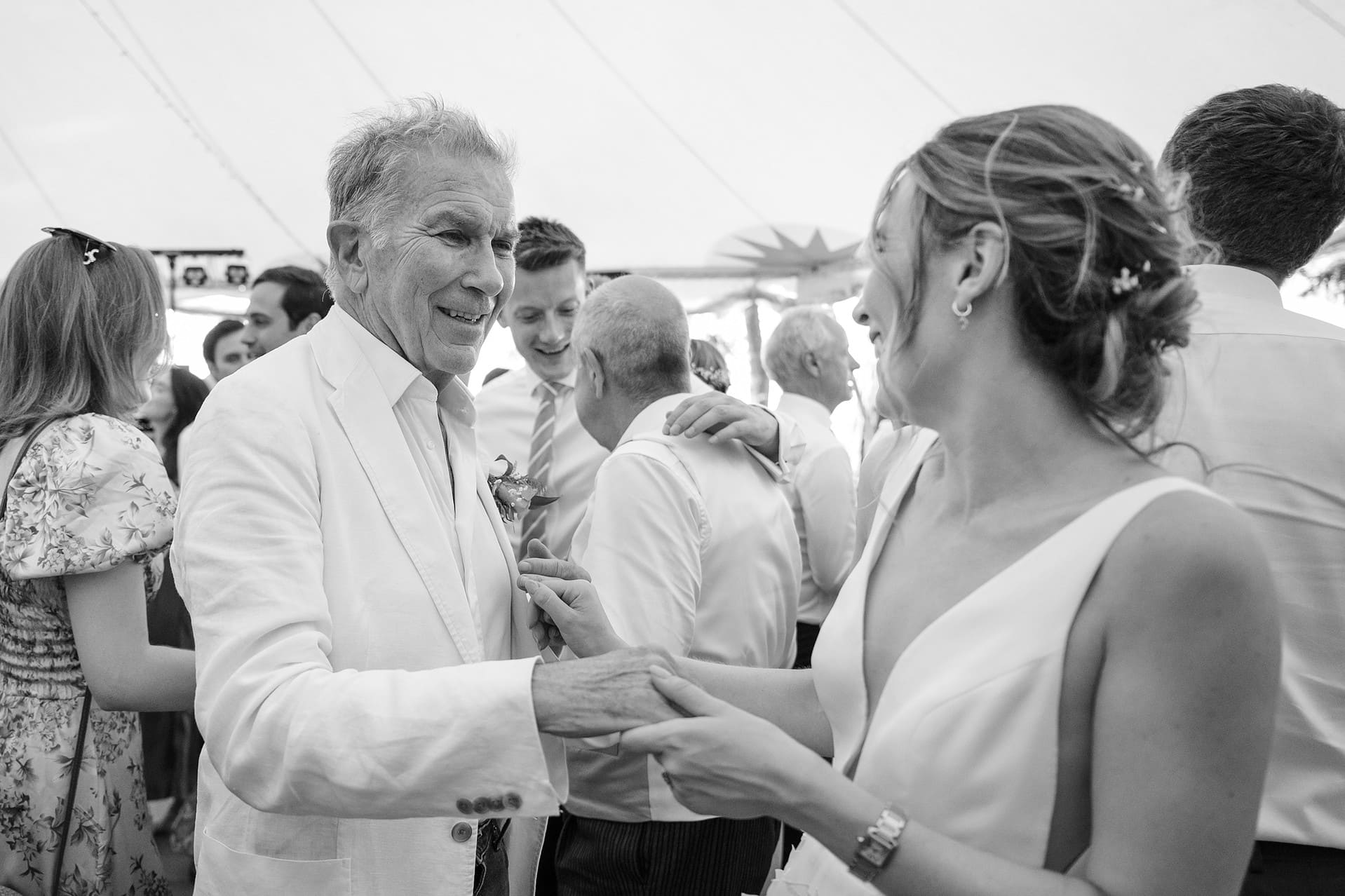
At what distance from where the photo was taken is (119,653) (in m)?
2.07

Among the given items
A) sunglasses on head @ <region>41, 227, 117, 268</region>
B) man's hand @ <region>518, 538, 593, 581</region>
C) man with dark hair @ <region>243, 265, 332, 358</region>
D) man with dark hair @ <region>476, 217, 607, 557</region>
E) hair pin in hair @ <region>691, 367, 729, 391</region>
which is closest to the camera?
man's hand @ <region>518, 538, 593, 581</region>

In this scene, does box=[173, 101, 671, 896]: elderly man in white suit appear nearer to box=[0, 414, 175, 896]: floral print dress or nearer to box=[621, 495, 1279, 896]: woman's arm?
box=[621, 495, 1279, 896]: woman's arm

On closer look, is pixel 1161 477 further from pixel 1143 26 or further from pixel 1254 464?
pixel 1143 26

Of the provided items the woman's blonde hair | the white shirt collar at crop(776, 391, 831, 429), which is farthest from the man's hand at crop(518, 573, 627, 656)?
the white shirt collar at crop(776, 391, 831, 429)

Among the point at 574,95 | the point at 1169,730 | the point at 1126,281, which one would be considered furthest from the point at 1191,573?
the point at 574,95

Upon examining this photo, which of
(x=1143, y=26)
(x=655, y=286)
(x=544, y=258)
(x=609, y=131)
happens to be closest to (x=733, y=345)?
(x=609, y=131)

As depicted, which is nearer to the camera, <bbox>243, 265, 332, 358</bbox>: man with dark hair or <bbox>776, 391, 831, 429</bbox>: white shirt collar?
<bbox>243, 265, 332, 358</bbox>: man with dark hair

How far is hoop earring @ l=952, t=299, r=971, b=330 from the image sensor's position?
129cm

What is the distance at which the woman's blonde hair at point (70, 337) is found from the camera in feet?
7.35

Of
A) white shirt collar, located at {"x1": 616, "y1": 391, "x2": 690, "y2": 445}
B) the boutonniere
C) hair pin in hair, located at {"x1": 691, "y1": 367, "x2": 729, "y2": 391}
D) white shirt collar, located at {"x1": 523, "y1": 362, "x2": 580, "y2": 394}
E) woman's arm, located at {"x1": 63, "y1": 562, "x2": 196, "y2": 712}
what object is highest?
the boutonniere

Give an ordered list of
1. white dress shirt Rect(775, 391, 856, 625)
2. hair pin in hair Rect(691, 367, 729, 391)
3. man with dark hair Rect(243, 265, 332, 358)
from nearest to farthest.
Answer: white dress shirt Rect(775, 391, 856, 625), man with dark hair Rect(243, 265, 332, 358), hair pin in hair Rect(691, 367, 729, 391)

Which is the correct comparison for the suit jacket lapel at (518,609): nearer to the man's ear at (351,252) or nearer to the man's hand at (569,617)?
the man's hand at (569,617)

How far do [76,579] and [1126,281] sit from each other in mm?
1923

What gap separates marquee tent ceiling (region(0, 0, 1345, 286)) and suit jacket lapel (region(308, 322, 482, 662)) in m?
6.68
